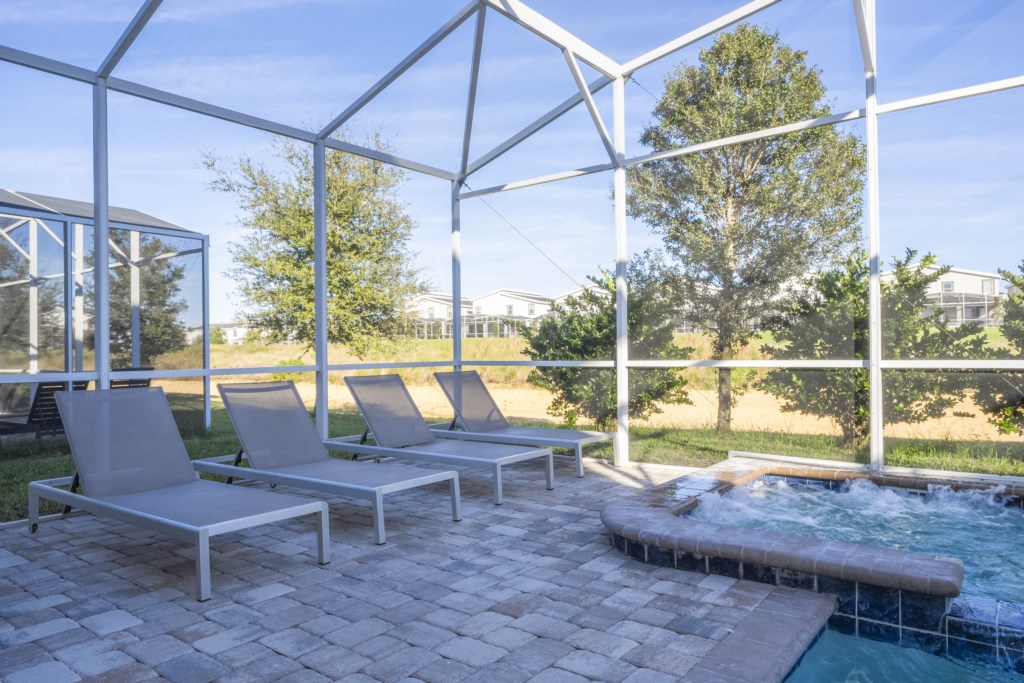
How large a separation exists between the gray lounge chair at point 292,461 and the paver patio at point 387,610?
1.14ft

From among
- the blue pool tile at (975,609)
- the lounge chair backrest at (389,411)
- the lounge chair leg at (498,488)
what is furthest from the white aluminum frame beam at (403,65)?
the blue pool tile at (975,609)

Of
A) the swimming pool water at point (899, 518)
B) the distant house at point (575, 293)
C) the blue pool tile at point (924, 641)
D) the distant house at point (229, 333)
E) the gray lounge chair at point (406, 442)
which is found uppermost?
the distant house at point (575, 293)

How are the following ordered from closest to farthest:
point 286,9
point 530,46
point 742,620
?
point 742,620 → point 286,9 → point 530,46

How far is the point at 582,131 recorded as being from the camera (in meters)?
8.37

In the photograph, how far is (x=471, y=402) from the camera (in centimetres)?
753

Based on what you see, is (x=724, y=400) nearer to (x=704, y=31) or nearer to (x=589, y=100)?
(x=589, y=100)

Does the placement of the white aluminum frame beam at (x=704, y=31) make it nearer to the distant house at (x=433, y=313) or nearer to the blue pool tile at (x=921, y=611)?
the distant house at (x=433, y=313)

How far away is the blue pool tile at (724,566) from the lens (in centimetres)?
376

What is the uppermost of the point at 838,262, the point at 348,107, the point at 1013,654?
the point at 348,107

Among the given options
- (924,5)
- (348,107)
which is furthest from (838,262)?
(348,107)

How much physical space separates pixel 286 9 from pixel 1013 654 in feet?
20.7

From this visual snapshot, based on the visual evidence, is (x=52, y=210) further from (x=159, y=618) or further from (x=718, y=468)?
(x=718, y=468)

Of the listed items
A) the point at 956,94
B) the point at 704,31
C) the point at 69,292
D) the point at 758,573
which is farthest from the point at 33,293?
the point at 956,94

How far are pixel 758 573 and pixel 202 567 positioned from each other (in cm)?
287
